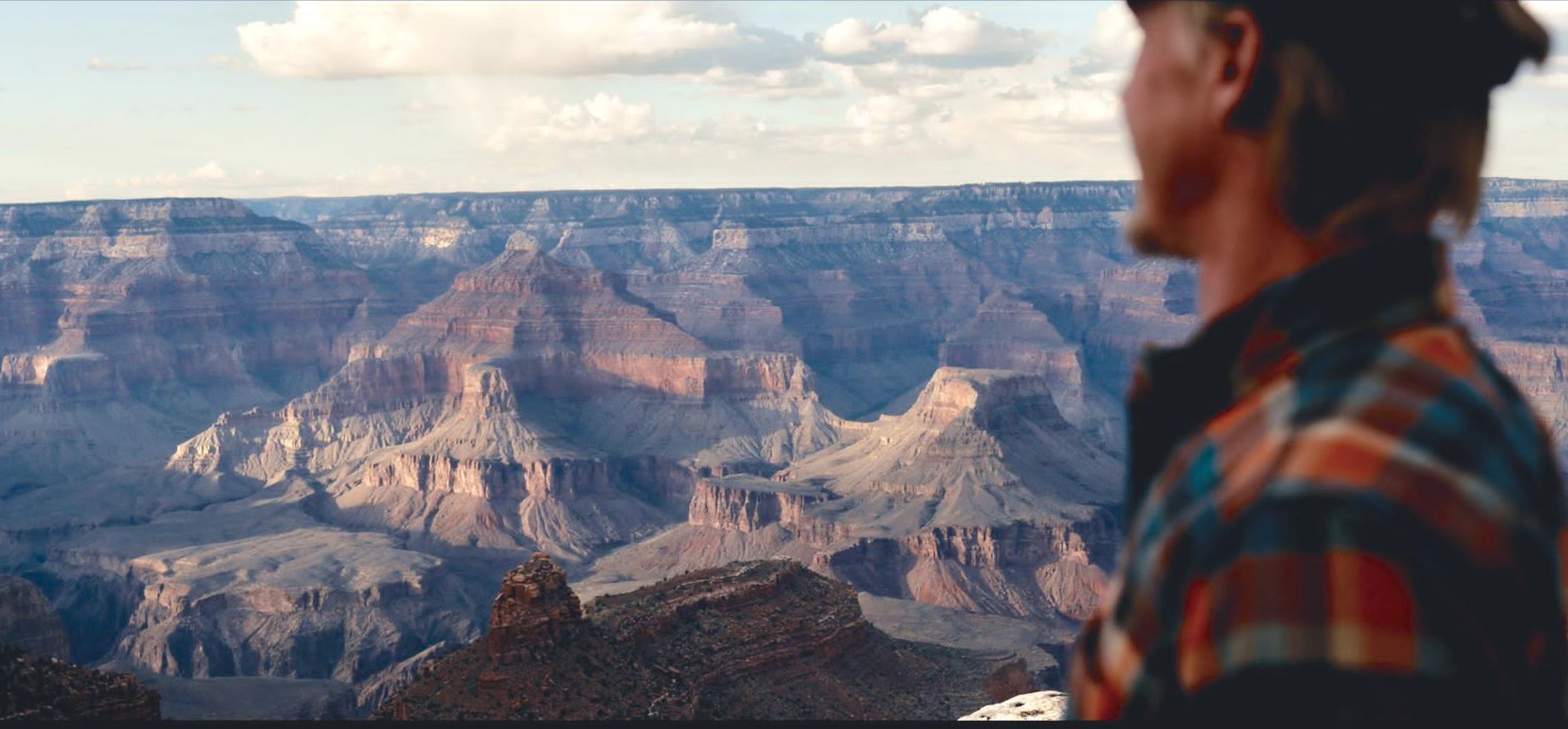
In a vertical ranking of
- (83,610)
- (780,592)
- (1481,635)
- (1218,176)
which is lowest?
(83,610)

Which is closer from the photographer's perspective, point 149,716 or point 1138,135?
point 1138,135

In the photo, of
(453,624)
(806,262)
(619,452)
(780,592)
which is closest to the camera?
(780,592)

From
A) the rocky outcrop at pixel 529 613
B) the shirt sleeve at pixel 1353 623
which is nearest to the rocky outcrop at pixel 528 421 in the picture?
the rocky outcrop at pixel 529 613

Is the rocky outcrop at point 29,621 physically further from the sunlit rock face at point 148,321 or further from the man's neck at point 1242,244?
the sunlit rock face at point 148,321

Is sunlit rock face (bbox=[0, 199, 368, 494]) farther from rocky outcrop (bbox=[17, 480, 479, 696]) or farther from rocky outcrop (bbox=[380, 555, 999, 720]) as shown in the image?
rocky outcrop (bbox=[380, 555, 999, 720])

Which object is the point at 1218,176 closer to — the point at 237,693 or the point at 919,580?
the point at 237,693

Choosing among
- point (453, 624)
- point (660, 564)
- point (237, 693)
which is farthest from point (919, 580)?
point (237, 693)

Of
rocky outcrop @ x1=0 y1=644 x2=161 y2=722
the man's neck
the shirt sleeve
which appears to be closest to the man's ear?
the man's neck

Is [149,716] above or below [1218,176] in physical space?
below
